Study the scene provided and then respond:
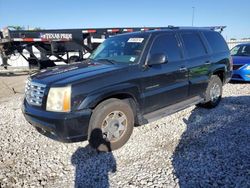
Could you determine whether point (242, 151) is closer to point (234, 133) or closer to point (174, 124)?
point (234, 133)

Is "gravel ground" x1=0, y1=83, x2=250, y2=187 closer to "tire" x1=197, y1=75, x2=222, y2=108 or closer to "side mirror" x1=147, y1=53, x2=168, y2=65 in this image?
"tire" x1=197, y1=75, x2=222, y2=108

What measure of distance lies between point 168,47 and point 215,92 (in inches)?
79.1

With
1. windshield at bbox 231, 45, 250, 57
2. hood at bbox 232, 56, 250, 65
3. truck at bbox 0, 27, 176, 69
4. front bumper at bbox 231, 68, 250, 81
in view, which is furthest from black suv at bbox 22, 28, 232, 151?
truck at bbox 0, 27, 176, 69

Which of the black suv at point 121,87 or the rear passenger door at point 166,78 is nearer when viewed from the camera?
the black suv at point 121,87

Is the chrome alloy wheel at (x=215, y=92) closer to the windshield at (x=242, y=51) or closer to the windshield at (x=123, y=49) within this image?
the windshield at (x=123, y=49)

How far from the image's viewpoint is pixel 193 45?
16.5 ft

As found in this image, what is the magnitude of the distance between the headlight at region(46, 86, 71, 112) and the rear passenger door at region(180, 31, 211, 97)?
8.55 ft

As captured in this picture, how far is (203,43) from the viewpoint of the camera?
17.5ft

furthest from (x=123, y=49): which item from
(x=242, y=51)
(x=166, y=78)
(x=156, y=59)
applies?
(x=242, y=51)

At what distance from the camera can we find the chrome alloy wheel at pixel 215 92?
558cm

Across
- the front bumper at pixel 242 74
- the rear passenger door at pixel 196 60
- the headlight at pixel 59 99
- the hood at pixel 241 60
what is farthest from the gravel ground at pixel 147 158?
the hood at pixel 241 60

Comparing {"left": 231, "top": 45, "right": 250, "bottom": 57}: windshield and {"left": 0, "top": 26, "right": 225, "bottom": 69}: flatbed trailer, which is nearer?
{"left": 231, "top": 45, "right": 250, "bottom": 57}: windshield

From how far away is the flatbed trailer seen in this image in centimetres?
1141

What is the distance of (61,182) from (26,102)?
1548mm
